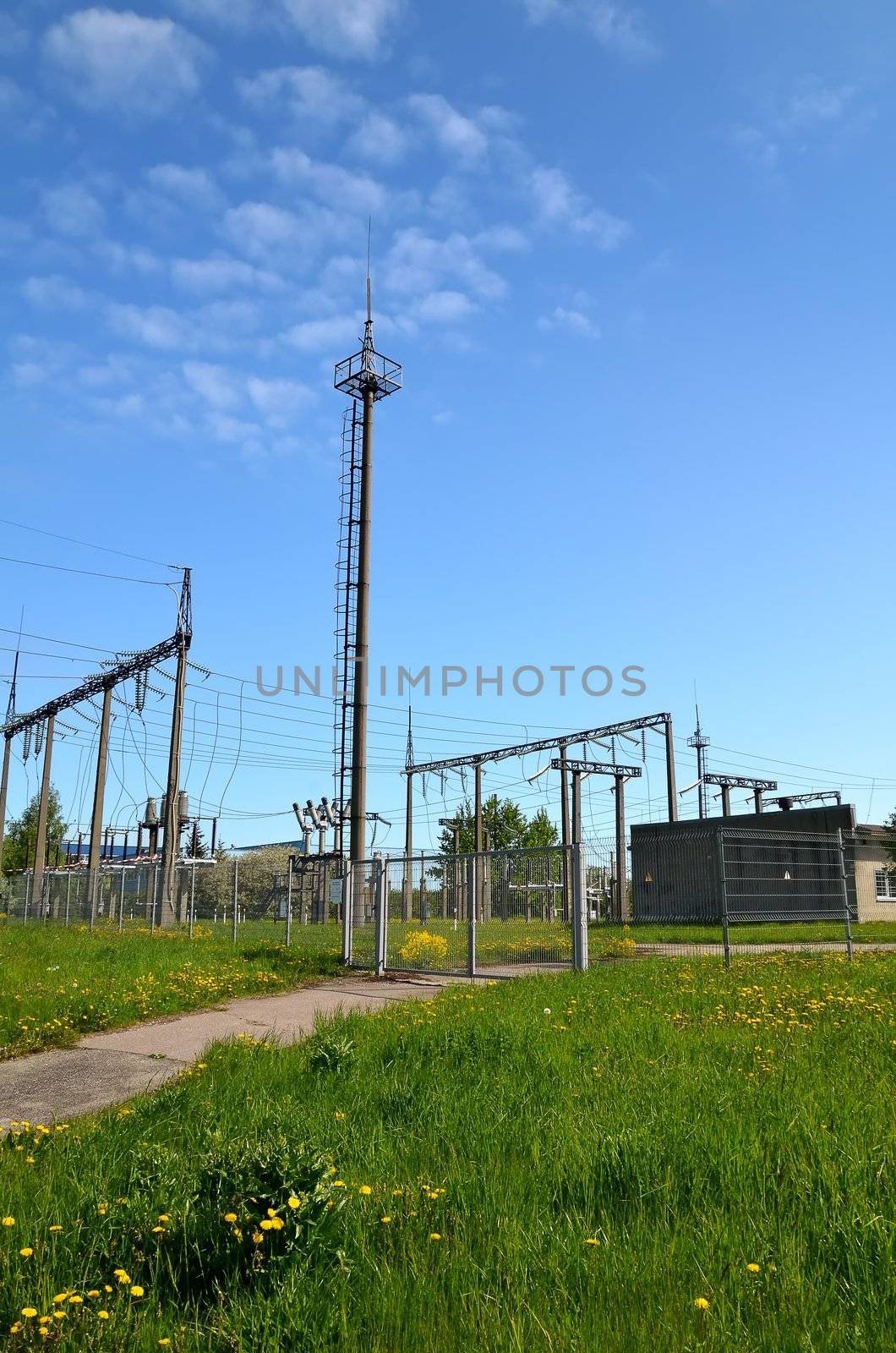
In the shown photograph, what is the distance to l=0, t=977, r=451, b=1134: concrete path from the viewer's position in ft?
24.3

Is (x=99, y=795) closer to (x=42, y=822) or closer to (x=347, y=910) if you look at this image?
(x=42, y=822)

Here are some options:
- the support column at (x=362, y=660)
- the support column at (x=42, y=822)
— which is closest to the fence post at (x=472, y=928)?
the support column at (x=362, y=660)

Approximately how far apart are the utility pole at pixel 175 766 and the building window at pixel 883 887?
87.3ft

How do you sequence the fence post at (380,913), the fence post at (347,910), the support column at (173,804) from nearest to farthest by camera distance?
the fence post at (380,913), the fence post at (347,910), the support column at (173,804)

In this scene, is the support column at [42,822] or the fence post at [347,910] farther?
the support column at [42,822]

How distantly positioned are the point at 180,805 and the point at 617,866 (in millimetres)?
17419

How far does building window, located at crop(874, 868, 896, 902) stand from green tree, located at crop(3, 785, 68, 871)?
5659cm

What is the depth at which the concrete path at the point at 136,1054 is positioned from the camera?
742cm

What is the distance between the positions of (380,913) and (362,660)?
6990mm

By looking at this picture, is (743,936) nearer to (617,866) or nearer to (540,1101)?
(617,866)

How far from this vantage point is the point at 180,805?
37.8 m

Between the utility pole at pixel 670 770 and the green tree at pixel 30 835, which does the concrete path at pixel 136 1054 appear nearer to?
the utility pole at pixel 670 770

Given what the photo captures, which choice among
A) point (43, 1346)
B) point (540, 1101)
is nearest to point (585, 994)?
point (540, 1101)

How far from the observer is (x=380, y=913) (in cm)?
1725
